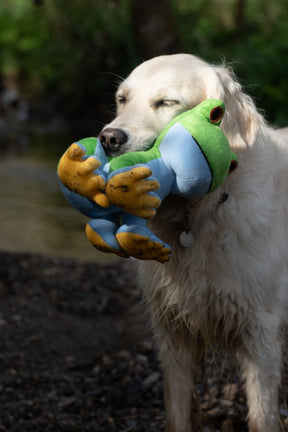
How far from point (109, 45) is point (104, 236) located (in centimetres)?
1424

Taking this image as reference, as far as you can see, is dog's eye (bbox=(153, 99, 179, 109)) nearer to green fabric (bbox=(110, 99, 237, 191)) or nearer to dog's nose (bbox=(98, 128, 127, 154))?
green fabric (bbox=(110, 99, 237, 191))

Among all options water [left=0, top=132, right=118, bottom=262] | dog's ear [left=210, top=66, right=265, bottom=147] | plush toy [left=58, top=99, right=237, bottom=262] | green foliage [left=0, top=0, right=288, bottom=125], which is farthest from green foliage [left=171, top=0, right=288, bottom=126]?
plush toy [left=58, top=99, right=237, bottom=262]

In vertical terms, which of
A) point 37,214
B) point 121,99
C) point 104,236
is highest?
point 121,99

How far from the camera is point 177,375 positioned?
3.04 m

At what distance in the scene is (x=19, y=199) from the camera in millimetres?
8688

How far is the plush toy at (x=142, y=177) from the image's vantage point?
2.18 metres

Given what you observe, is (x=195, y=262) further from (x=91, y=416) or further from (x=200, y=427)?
(x=91, y=416)

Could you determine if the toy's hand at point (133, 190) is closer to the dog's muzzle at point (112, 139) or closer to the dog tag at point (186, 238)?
the dog's muzzle at point (112, 139)

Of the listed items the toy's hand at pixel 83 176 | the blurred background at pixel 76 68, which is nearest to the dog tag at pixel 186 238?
the toy's hand at pixel 83 176

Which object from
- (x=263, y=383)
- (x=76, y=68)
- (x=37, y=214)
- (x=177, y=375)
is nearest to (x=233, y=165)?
(x=263, y=383)

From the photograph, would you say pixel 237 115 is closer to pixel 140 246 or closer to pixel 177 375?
pixel 140 246

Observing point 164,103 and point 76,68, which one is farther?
point 76,68

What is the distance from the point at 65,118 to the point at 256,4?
26.9ft

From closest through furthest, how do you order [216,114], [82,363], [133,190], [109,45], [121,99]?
[133,190]
[216,114]
[121,99]
[82,363]
[109,45]
